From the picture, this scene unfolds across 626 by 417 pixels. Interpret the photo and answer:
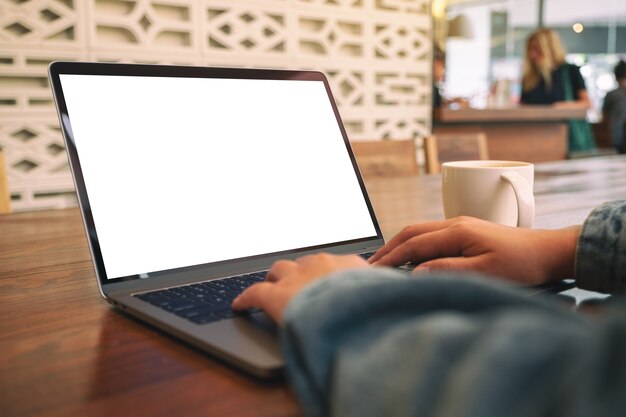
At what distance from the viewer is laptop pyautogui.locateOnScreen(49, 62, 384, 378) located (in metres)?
0.48

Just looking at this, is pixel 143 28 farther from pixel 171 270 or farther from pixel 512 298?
pixel 512 298

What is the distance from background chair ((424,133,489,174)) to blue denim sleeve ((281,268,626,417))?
1407 millimetres

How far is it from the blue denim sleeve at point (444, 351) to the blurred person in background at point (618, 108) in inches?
212

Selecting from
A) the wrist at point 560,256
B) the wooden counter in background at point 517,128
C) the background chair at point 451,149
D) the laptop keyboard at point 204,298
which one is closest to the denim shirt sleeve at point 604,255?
the wrist at point 560,256

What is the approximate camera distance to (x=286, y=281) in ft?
1.24

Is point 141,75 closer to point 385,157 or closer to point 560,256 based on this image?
point 560,256

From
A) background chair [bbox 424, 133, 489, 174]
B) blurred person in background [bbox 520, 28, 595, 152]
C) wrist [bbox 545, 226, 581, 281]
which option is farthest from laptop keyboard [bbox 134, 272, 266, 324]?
blurred person in background [bbox 520, 28, 595, 152]

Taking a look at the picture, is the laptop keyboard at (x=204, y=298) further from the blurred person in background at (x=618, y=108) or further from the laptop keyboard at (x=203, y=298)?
the blurred person in background at (x=618, y=108)

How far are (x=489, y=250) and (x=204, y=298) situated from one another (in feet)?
0.72

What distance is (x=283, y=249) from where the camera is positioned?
578 mm

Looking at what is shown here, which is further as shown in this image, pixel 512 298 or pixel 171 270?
pixel 171 270

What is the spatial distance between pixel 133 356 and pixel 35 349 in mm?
65

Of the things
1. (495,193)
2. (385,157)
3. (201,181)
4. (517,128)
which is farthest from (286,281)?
(517,128)

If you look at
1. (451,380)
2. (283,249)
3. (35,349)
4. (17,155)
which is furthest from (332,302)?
(17,155)
